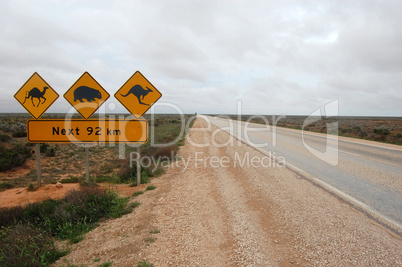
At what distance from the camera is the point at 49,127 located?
7020 mm

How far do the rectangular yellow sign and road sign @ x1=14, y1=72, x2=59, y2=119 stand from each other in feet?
1.30

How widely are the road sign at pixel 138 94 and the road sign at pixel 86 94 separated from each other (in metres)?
0.61

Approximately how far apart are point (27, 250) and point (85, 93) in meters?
4.56

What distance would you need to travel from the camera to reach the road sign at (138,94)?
688 cm

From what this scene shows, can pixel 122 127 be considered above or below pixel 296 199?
above

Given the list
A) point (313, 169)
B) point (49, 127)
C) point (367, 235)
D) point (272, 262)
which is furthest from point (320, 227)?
point (49, 127)

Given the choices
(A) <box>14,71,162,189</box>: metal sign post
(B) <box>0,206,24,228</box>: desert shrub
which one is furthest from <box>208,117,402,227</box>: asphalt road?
(B) <box>0,206,24,228</box>: desert shrub

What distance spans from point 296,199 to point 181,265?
3.28m

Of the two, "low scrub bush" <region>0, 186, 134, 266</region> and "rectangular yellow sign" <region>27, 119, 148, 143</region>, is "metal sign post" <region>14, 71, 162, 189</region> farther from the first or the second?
"low scrub bush" <region>0, 186, 134, 266</region>

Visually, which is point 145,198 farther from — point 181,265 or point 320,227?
point 320,227

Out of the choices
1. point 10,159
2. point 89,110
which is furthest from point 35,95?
point 10,159

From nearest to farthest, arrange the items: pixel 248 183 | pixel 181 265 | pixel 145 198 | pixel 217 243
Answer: pixel 181 265, pixel 217 243, pixel 145 198, pixel 248 183

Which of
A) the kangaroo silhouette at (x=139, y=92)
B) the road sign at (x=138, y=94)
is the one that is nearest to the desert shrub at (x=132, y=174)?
the road sign at (x=138, y=94)

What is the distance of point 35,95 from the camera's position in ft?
23.0
